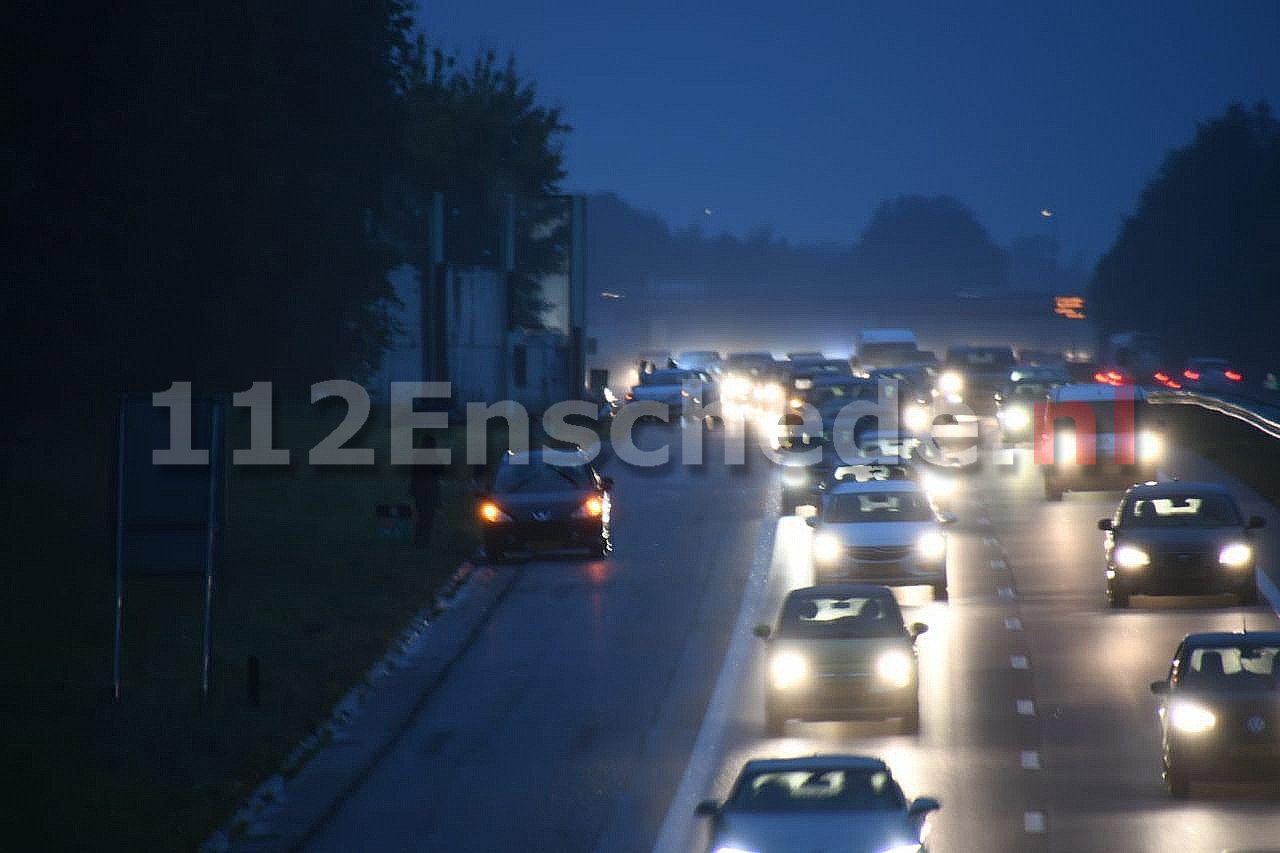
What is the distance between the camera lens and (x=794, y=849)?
12.8 metres

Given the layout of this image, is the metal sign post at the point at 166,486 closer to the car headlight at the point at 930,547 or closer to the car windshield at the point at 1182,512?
→ the car headlight at the point at 930,547

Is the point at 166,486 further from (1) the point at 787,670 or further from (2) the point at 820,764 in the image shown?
(2) the point at 820,764

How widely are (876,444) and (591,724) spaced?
74.6ft

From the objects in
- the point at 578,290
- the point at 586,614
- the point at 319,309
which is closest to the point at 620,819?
the point at 586,614

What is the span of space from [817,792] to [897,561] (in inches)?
591

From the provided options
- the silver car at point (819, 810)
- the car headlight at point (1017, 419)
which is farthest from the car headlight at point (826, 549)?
the car headlight at point (1017, 419)

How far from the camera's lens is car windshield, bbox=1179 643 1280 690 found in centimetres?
1662

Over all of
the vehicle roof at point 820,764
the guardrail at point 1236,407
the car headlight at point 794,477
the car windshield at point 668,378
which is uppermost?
the car windshield at point 668,378

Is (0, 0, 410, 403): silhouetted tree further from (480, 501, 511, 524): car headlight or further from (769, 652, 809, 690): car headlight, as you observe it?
(769, 652, 809, 690): car headlight

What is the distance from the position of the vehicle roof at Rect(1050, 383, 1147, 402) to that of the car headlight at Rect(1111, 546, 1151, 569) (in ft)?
39.5

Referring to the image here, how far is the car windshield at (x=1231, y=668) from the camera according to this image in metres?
16.6

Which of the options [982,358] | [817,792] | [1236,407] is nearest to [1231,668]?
[817,792]

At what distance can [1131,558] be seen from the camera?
27062 millimetres

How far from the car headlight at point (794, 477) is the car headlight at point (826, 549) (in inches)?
490
